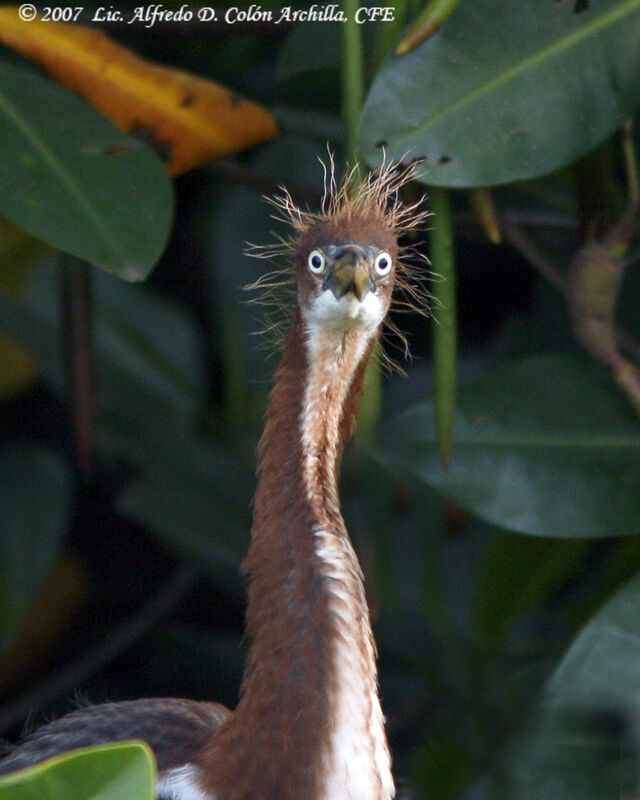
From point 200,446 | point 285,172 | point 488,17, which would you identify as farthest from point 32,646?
point 488,17

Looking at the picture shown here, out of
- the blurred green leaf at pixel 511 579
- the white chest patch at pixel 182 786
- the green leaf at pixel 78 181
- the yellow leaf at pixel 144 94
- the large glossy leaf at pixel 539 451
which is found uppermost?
the yellow leaf at pixel 144 94

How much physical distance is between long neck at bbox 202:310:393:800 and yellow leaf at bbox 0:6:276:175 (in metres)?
0.43

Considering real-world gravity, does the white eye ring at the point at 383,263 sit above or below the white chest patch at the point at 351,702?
above

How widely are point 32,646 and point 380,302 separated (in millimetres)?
1219

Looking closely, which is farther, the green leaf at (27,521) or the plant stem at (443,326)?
the green leaf at (27,521)

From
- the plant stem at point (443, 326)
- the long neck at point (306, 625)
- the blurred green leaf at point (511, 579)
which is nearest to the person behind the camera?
the long neck at point (306, 625)

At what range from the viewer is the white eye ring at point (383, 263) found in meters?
1.18

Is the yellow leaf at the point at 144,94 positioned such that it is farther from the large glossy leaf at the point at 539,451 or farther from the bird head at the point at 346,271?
the large glossy leaf at the point at 539,451

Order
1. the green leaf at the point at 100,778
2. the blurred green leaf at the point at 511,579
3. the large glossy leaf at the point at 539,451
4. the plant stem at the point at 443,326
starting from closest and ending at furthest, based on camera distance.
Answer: the green leaf at the point at 100,778 → the plant stem at the point at 443,326 → the large glossy leaf at the point at 539,451 → the blurred green leaf at the point at 511,579

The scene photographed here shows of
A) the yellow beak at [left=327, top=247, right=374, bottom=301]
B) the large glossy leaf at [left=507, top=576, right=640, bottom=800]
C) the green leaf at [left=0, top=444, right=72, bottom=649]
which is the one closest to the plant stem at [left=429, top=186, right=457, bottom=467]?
the yellow beak at [left=327, top=247, right=374, bottom=301]

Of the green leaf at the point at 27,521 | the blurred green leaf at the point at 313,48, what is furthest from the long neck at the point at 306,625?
the green leaf at the point at 27,521

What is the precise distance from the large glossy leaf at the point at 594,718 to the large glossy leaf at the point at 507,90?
1.72ft

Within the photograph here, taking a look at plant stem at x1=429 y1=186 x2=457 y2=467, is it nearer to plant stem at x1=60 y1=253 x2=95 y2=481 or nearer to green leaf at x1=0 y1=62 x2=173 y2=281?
green leaf at x1=0 y1=62 x2=173 y2=281

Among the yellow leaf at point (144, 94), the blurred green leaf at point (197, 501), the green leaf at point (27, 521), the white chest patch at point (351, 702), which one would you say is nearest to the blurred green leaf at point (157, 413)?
the blurred green leaf at point (197, 501)
